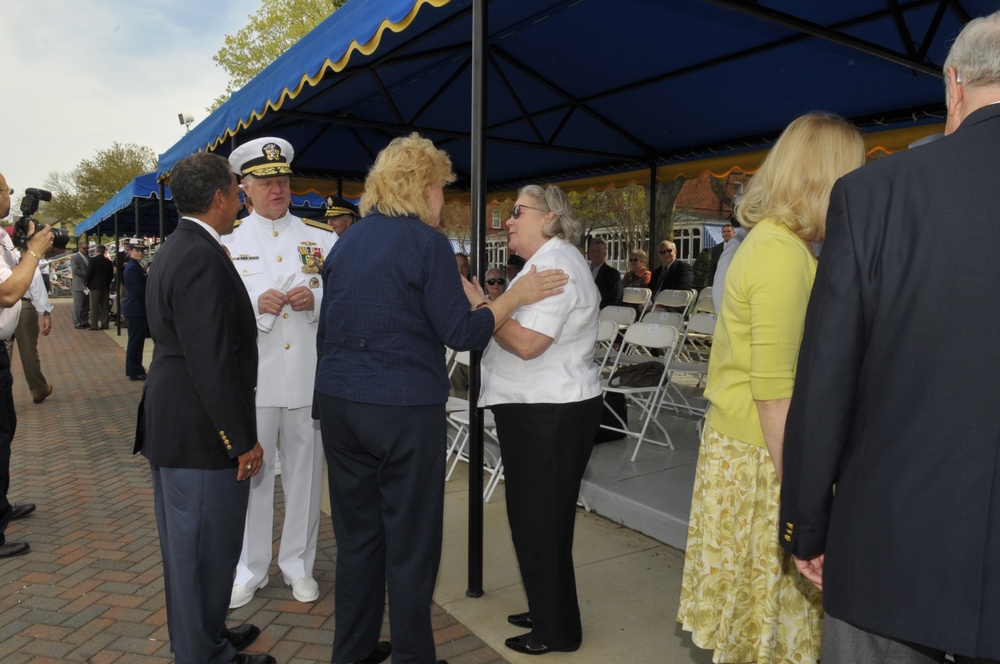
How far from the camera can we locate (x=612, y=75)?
6.12 meters

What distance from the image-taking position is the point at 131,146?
38.6m

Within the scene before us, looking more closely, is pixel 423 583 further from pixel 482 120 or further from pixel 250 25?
pixel 250 25

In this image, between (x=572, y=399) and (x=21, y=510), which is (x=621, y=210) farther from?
(x=572, y=399)

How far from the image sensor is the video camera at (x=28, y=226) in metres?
3.73

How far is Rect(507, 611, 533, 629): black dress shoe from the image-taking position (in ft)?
9.81

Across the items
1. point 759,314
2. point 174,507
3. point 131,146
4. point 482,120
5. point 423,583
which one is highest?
point 131,146

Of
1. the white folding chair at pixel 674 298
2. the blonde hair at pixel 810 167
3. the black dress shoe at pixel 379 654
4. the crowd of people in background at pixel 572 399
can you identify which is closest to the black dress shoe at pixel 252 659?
the crowd of people in background at pixel 572 399

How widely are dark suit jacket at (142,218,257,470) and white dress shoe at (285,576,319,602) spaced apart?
121 cm

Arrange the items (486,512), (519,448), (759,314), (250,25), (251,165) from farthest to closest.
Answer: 1. (250,25)
2. (486,512)
3. (251,165)
4. (519,448)
5. (759,314)

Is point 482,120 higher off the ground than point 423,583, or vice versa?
point 482,120

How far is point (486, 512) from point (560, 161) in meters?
5.48

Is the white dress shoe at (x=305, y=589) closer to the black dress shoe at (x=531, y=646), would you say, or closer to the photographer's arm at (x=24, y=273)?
the black dress shoe at (x=531, y=646)

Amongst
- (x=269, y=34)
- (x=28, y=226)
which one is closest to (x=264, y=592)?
(x=28, y=226)

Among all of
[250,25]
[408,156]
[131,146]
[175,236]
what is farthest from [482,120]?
[131,146]
